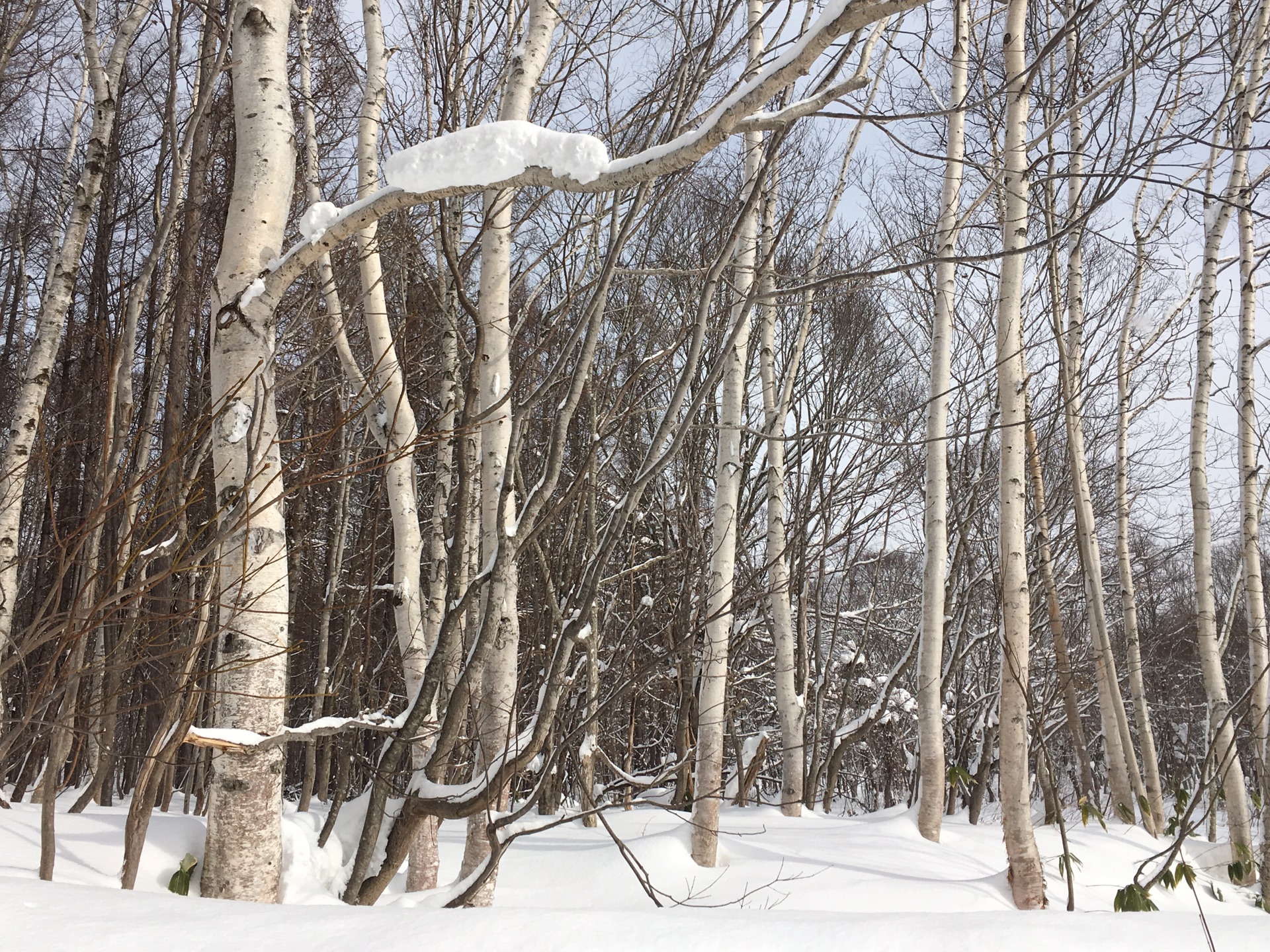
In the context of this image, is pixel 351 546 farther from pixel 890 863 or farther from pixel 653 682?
pixel 890 863

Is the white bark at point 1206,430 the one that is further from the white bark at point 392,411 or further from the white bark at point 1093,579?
the white bark at point 392,411

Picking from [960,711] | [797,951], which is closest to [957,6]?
[797,951]

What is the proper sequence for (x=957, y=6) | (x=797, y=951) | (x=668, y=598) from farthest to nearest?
(x=668, y=598) → (x=957, y=6) → (x=797, y=951)

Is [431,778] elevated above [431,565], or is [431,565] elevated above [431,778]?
[431,565]

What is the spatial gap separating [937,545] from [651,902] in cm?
309

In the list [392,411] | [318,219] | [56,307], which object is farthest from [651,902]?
[56,307]

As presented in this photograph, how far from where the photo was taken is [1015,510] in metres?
4.48

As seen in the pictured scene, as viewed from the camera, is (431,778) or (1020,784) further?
(1020,784)

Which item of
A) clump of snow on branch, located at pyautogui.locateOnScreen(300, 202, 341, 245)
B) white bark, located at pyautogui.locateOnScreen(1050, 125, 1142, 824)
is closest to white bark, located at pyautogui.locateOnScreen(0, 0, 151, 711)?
clump of snow on branch, located at pyautogui.locateOnScreen(300, 202, 341, 245)

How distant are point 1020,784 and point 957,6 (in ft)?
15.8

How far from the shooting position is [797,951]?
1.32 metres

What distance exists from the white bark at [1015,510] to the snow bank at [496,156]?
3094 mm

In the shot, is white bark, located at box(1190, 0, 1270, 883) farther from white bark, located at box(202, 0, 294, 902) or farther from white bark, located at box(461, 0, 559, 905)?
white bark, located at box(202, 0, 294, 902)

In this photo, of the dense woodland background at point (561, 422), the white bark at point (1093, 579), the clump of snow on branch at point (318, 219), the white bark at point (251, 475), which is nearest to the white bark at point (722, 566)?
the dense woodland background at point (561, 422)
